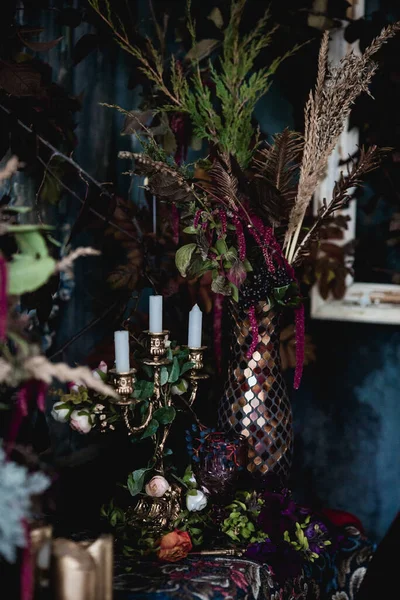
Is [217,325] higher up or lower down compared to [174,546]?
higher up

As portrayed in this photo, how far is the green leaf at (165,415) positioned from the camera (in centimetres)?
118

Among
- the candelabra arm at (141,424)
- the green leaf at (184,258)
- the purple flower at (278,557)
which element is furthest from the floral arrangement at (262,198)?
the purple flower at (278,557)

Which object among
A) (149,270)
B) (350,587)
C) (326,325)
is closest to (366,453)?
(326,325)

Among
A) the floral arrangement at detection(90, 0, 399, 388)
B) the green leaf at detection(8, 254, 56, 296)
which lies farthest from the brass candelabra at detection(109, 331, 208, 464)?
the green leaf at detection(8, 254, 56, 296)

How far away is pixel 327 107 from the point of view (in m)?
1.15

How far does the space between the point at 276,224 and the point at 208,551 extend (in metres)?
0.59

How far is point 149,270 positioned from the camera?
158 cm

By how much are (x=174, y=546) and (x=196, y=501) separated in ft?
0.40

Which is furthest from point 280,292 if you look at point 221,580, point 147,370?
point 221,580

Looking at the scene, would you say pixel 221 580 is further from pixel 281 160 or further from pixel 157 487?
pixel 281 160

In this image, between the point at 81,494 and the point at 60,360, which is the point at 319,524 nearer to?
the point at 81,494

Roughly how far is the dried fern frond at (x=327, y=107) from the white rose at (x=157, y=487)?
0.53m

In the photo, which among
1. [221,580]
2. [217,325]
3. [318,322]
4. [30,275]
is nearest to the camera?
[30,275]

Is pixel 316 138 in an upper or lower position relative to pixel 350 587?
upper
